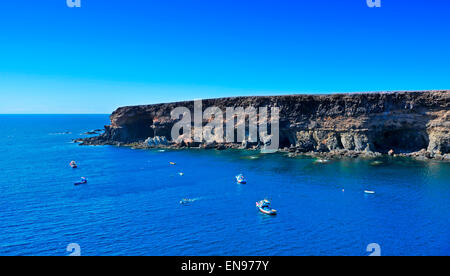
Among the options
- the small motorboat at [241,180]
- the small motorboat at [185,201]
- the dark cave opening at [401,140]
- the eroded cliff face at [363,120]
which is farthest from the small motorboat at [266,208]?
the dark cave opening at [401,140]

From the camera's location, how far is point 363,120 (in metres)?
78.2

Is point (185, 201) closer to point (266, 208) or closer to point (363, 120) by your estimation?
point (266, 208)

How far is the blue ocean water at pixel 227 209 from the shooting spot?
1237 inches

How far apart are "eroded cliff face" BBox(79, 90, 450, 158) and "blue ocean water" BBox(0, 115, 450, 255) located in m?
10.0

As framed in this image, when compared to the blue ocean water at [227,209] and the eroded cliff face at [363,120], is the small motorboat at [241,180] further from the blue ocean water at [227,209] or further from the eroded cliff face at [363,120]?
the eroded cliff face at [363,120]

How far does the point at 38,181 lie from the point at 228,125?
52229mm

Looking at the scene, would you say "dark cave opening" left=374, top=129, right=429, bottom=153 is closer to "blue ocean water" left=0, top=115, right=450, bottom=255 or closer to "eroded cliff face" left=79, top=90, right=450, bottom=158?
"eroded cliff face" left=79, top=90, right=450, bottom=158

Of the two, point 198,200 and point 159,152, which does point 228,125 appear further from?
point 198,200

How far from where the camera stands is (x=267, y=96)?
9119 cm

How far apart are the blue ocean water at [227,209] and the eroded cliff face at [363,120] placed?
1005 cm

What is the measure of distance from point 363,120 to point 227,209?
51.1 metres

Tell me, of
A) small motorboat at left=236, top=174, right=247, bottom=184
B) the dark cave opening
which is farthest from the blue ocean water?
the dark cave opening
